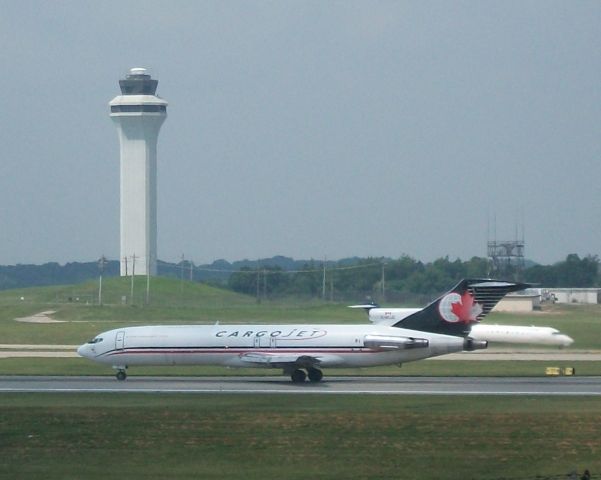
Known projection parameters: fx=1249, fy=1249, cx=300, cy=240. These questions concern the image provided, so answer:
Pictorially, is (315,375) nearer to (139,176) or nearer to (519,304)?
(519,304)

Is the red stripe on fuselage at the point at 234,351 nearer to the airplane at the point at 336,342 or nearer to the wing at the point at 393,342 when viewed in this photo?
the airplane at the point at 336,342

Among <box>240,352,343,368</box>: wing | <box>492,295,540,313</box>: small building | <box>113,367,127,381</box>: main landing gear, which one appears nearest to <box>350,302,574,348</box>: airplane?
<box>240,352,343,368</box>: wing

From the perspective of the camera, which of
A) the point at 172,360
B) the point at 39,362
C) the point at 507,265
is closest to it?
the point at 172,360

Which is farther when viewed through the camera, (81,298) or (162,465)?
(81,298)

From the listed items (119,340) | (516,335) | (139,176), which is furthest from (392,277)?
(119,340)

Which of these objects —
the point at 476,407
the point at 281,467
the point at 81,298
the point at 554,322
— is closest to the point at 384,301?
the point at 554,322

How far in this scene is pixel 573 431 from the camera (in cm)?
4006

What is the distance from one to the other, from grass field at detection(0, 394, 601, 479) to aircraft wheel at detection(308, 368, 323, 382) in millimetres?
9540

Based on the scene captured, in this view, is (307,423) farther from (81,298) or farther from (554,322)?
(81,298)

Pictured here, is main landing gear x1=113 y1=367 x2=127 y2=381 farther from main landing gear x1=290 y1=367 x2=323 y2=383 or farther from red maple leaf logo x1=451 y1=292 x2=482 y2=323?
red maple leaf logo x1=451 y1=292 x2=482 y2=323

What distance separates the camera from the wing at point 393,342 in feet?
188

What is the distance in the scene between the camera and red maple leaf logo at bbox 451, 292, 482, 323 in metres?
58.2

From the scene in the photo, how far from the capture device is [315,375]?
58531 millimetres

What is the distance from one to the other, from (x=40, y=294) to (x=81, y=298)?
12.9 meters
